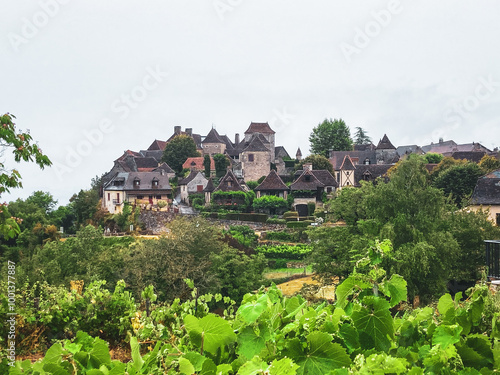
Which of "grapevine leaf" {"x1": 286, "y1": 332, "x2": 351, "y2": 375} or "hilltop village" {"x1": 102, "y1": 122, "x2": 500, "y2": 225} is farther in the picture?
"hilltop village" {"x1": 102, "y1": 122, "x2": 500, "y2": 225}

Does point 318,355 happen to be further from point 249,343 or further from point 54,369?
point 54,369

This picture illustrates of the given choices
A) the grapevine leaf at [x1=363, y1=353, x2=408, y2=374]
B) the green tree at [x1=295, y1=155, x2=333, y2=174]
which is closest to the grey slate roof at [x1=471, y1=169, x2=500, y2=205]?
the green tree at [x1=295, y1=155, x2=333, y2=174]

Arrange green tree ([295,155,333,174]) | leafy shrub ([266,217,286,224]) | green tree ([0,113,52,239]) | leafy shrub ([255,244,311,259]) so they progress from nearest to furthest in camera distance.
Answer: green tree ([0,113,52,239])
leafy shrub ([255,244,311,259])
leafy shrub ([266,217,286,224])
green tree ([295,155,333,174])

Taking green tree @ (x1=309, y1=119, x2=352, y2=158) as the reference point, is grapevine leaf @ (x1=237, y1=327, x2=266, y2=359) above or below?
below

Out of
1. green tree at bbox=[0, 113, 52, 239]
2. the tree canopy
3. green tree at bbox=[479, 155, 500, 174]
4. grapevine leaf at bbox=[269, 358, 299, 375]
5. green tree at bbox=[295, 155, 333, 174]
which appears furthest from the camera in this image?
green tree at bbox=[295, 155, 333, 174]

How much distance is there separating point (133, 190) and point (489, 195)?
132 feet

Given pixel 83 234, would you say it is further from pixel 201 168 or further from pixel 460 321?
pixel 201 168

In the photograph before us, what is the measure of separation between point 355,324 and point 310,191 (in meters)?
56.0

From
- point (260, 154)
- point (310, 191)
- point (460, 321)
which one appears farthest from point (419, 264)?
point (260, 154)

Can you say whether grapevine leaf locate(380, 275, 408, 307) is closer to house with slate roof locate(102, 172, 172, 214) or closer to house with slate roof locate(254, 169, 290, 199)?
house with slate roof locate(254, 169, 290, 199)

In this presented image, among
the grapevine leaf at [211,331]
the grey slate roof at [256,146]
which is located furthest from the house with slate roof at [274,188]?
the grapevine leaf at [211,331]

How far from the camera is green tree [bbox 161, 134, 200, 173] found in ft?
254

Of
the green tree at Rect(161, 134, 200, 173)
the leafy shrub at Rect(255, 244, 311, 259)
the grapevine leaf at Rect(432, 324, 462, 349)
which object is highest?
the green tree at Rect(161, 134, 200, 173)

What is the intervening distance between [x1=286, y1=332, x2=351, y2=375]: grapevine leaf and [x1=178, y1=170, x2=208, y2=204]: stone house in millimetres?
63749
